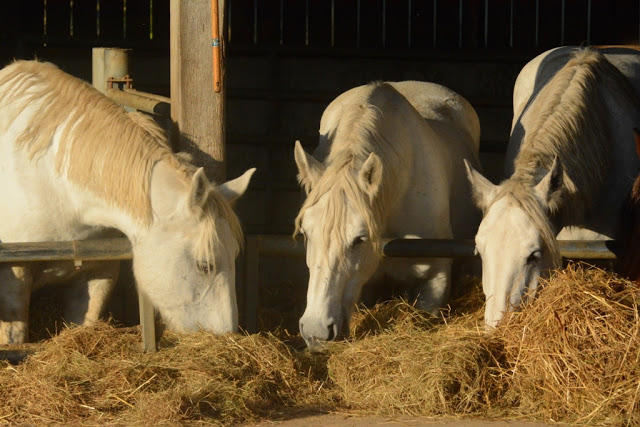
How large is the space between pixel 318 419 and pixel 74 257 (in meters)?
1.49

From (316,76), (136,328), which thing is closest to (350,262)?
(136,328)

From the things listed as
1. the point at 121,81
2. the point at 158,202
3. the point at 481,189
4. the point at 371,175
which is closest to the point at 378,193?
the point at 371,175

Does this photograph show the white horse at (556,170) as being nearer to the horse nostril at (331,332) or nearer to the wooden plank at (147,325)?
the horse nostril at (331,332)

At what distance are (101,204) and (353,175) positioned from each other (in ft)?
4.00

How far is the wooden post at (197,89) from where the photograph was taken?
484 cm

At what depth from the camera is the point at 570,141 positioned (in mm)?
4895

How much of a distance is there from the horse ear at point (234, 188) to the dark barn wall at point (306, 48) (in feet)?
10.6

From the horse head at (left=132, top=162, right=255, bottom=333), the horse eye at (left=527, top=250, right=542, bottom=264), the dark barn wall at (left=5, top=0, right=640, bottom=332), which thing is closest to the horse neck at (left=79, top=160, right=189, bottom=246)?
the horse head at (left=132, top=162, right=255, bottom=333)

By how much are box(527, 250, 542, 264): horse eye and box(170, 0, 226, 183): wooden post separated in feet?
5.44

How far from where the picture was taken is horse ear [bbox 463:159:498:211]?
14.8 feet

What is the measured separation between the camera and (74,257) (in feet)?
15.1

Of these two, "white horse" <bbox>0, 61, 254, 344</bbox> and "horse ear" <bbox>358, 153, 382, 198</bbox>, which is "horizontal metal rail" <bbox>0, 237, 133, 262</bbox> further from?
"horse ear" <bbox>358, 153, 382, 198</bbox>

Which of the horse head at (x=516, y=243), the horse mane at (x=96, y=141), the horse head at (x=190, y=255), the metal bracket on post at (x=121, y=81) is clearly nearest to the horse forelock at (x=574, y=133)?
the horse head at (x=516, y=243)

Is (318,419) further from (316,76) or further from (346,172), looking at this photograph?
(316,76)
